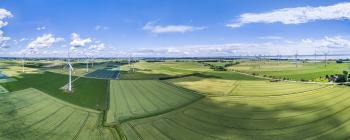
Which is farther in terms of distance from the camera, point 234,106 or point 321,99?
point 321,99

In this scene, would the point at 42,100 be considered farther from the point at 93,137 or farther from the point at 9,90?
the point at 93,137

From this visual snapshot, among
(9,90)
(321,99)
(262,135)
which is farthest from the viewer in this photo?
(9,90)

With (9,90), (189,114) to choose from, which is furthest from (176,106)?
(9,90)

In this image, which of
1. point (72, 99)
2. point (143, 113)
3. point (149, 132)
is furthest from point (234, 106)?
point (72, 99)

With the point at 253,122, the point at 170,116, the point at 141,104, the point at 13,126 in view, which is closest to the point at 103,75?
the point at 141,104

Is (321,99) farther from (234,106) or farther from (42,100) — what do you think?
(42,100)

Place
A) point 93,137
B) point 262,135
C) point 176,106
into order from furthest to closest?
point 176,106, point 262,135, point 93,137
